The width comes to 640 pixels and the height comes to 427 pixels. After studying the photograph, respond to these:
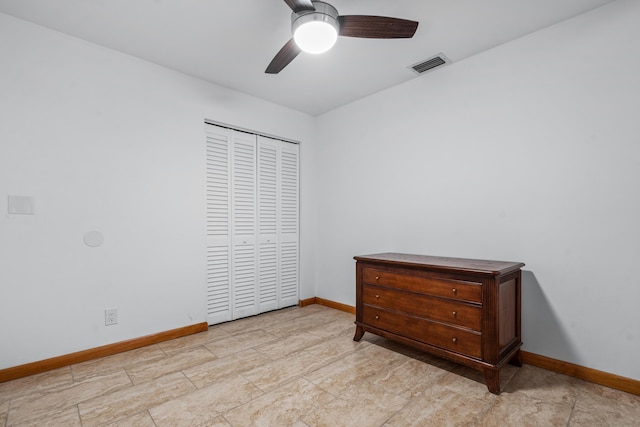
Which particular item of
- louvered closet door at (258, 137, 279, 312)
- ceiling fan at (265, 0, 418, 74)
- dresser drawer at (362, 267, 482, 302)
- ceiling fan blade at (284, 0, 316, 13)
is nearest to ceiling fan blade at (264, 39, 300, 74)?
ceiling fan at (265, 0, 418, 74)

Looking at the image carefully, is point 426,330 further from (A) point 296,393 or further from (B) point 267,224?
(B) point 267,224

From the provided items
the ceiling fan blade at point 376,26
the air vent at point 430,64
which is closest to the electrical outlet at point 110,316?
the ceiling fan blade at point 376,26

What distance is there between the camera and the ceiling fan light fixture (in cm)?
184

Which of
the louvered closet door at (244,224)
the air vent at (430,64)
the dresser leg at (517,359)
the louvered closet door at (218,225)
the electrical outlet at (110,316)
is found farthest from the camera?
the louvered closet door at (244,224)

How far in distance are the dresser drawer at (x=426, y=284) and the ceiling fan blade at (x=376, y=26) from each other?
1717 millimetres

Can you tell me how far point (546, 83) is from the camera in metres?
2.37

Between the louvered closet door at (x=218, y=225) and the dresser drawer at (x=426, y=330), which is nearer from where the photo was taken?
the dresser drawer at (x=426, y=330)

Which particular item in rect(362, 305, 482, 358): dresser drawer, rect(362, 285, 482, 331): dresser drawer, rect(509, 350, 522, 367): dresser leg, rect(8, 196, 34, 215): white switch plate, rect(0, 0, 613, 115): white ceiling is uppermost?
rect(0, 0, 613, 115): white ceiling

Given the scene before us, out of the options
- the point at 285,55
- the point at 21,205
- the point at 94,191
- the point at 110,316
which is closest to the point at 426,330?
the point at 285,55

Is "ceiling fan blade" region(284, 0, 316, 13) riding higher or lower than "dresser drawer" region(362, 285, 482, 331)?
higher

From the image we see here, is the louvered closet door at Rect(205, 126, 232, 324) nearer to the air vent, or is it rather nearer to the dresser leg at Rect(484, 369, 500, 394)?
the air vent

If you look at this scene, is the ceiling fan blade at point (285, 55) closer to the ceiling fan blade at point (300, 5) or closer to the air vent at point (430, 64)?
the ceiling fan blade at point (300, 5)

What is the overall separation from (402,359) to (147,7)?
10.8 feet

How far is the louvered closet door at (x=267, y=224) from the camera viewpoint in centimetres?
379
